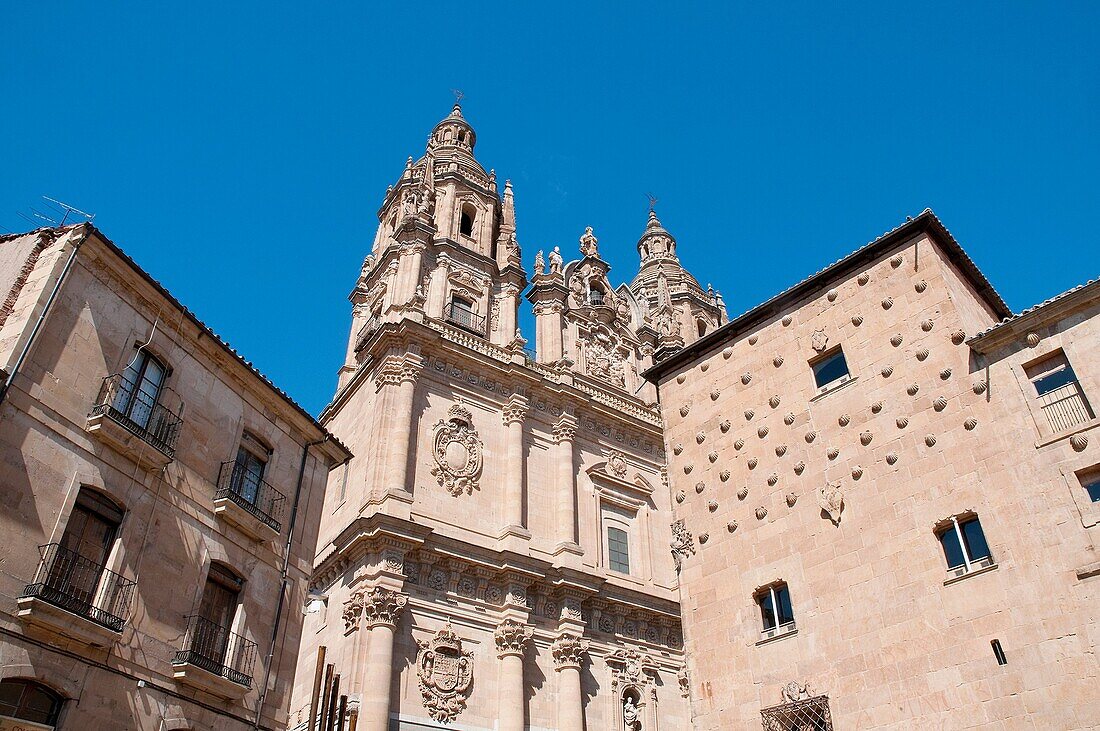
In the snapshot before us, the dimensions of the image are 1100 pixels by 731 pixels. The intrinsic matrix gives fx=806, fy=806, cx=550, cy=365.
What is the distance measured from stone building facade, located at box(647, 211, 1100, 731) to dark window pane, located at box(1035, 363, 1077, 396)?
2.1 inches

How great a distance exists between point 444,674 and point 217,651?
8812 mm

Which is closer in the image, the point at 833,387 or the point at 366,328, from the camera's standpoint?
the point at 833,387

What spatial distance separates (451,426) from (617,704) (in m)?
10.1

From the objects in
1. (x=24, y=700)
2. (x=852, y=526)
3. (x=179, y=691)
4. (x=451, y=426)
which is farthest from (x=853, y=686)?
(x=451, y=426)

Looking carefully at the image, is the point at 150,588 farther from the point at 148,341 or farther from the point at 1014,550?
the point at 1014,550

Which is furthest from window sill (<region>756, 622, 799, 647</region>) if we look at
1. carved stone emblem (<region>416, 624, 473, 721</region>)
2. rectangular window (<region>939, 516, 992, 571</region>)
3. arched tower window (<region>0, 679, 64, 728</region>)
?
arched tower window (<region>0, 679, 64, 728</region>)

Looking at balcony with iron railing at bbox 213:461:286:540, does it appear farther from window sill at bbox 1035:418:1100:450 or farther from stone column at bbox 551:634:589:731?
window sill at bbox 1035:418:1100:450

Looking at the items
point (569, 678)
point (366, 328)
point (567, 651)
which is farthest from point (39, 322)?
point (366, 328)

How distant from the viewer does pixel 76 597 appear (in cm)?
1200

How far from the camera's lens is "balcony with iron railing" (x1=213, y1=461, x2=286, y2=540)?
15.1 meters

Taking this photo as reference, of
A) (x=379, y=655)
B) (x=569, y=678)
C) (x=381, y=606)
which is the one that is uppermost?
(x=381, y=606)

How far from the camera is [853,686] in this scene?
45.5 ft

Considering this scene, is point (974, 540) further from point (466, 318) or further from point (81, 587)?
point (466, 318)

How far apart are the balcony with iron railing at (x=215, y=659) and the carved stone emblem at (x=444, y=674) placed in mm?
7465
